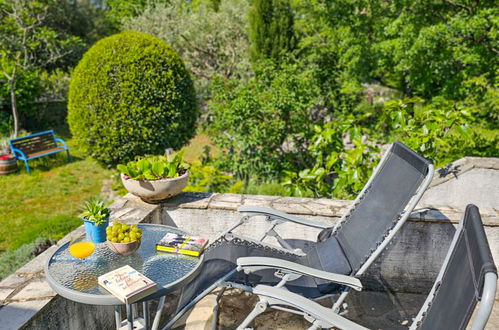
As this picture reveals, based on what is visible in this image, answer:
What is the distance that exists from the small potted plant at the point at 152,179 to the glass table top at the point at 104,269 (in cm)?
72

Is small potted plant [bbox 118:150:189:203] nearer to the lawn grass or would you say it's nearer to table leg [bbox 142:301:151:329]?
table leg [bbox 142:301:151:329]

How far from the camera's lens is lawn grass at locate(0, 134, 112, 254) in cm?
417

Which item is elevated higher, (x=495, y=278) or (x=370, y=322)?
(x=495, y=278)

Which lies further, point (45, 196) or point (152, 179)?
point (45, 196)

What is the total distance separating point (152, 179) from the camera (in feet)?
9.77

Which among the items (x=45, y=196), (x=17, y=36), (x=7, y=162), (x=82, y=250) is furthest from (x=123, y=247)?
(x=17, y=36)

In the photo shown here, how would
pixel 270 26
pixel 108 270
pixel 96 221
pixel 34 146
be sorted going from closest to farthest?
pixel 108 270, pixel 96 221, pixel 34 146, pixel 270 26

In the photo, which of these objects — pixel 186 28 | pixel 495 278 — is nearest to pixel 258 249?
pixel 495 278

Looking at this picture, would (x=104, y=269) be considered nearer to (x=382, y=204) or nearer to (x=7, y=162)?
(x=382, y=204)

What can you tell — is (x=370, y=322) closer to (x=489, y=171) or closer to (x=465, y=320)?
(x=465, y=320)

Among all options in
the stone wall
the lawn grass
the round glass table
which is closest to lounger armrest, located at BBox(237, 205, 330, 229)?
the stone wall

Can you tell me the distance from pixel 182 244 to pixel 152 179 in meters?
0.95

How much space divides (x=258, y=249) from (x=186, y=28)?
10301 mm

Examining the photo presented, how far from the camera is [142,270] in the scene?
1945 millimetres
